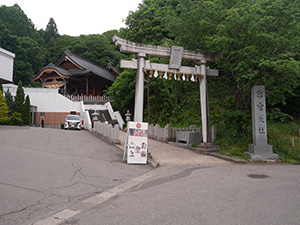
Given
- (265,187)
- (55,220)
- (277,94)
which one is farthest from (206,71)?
(55,220)

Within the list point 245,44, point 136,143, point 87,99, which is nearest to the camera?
point 136,143

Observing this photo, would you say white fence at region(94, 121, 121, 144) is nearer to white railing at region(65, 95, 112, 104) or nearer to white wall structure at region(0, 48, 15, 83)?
white wall structure at region(0, 48, 15, 83)

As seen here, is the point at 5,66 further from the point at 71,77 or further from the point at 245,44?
the point at 245,44

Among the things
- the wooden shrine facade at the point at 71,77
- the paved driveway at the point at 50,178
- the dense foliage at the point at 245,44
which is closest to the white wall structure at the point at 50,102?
the wooden shrine facade at the point at 71,77

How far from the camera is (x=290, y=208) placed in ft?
14.3

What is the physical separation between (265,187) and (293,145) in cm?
688

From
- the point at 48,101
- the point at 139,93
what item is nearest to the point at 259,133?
the point at 139,93

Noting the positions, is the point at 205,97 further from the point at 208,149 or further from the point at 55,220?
the point at 55,220

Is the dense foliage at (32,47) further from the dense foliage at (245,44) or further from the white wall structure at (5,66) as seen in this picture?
the dense foliage at (245,44)

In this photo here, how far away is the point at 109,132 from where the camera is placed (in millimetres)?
15406

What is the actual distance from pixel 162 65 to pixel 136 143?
444cm

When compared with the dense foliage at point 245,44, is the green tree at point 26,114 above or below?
below

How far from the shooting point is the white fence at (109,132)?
14.5 metres

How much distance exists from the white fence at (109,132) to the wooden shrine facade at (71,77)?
17.6 metres
